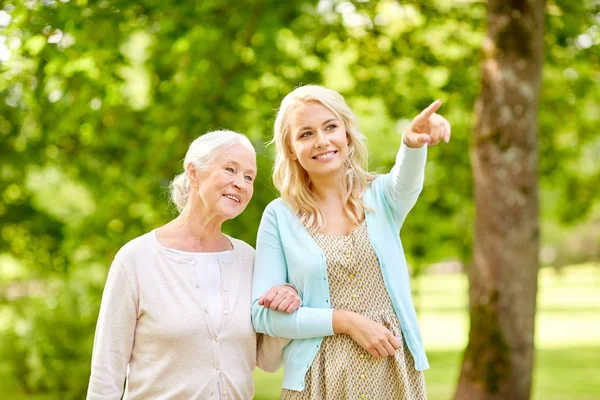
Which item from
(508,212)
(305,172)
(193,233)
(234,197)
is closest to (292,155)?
(305,172)

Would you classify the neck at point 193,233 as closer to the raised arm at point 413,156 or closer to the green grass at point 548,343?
the raised arm at point 413,156

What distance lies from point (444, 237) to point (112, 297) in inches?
456

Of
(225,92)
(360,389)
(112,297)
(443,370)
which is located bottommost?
(360,389)

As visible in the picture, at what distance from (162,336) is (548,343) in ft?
77.0

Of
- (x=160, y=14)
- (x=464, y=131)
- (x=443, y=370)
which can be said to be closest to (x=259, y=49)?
(x=160, y=14)

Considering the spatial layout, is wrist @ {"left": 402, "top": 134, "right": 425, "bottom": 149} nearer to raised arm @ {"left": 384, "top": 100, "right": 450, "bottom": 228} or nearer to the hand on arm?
raised arm @ {"left": 384, "top": 100, "right": 450, "bottom": 228}

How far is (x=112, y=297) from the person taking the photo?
10.8ft

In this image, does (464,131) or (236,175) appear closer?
(236,175)

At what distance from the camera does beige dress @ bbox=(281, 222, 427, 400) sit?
10.6 feet

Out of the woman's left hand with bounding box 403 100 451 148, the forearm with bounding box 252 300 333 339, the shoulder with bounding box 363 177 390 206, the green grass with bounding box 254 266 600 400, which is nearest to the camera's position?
the woman's left hand with bounding box 403 100 451 148

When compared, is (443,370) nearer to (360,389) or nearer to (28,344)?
(28,344)

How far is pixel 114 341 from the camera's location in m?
3.29

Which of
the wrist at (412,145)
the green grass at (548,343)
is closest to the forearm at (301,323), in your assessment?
the wrist at (412,145)

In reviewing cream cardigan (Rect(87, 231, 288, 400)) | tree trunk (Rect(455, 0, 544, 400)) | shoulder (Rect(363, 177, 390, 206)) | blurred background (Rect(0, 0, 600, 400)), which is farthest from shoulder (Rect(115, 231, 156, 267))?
tree trunk (Rect(455, 0, 544, 400))
